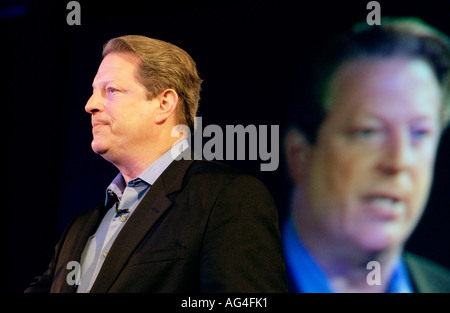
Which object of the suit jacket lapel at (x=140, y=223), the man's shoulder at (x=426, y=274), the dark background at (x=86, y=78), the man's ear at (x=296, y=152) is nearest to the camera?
the suit jacket lapel at (x=140, y=223)

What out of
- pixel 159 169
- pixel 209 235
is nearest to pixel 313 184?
pixel 159 169

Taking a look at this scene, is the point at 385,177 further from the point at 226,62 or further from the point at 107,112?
the point at 107,112

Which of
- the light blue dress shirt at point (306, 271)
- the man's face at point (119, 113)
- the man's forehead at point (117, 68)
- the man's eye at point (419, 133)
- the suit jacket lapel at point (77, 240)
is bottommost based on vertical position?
the light blue dress shirt at point (306, 271)

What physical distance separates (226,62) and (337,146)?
85 cm

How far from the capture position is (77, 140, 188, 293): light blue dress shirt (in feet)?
4.98

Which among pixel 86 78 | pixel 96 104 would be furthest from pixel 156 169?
pixel 86 78

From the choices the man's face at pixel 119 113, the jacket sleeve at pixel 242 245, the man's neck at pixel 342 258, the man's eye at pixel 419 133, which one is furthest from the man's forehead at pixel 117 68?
the man's eye at pixel 419 133

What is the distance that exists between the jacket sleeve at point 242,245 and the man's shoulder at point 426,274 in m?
1.22

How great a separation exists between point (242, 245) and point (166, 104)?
69cm

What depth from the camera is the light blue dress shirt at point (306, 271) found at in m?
2.30

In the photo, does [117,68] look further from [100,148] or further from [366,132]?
[366,132]

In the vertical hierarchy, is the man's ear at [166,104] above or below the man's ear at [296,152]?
above

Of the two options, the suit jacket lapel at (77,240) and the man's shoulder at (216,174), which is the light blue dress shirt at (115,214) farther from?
the man's shoulder at (216,174)

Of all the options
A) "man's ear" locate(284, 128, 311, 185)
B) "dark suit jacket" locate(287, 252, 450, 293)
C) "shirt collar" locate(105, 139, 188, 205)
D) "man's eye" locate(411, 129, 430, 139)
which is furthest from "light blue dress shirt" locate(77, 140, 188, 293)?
"dark suit jacket" locate(287, 252, 450, 293)
